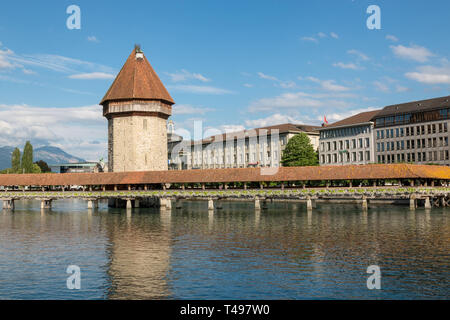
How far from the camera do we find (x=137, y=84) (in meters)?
64.5

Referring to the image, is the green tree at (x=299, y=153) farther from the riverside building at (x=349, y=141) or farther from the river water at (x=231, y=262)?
the river water at (x=231, y=262)

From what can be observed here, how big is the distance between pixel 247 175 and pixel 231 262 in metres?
33.3

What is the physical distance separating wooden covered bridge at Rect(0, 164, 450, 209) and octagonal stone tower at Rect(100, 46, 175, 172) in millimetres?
4542

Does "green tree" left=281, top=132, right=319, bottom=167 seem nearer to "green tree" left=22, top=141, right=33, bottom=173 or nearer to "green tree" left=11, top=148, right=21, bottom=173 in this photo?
"green tree" left=22, top=141, right=33, bottom=173

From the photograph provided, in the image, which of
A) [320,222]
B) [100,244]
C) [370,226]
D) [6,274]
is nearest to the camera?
[6,274]

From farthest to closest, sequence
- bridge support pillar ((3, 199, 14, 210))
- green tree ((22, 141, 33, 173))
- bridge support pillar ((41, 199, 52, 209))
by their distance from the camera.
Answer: green tree ((22, 141, 33, 173)) → bridge support pillar ((3, 199, 14, 210)) → bridge support pillar ((41, 199, 52, 209))

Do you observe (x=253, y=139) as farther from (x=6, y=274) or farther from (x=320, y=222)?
A: (x=6, y=274)

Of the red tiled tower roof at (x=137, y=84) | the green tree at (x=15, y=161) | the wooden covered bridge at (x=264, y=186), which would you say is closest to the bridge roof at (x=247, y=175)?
the wooden covered bridge at (x=264, y=186)

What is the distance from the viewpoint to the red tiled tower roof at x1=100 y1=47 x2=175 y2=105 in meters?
63.8

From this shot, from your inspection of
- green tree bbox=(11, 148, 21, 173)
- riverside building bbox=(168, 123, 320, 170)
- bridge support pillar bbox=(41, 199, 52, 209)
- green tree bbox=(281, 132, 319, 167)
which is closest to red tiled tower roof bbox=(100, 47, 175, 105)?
bridge support pillar bbox=(41, 199, 52, 209)

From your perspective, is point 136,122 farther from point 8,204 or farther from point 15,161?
point 15,161
